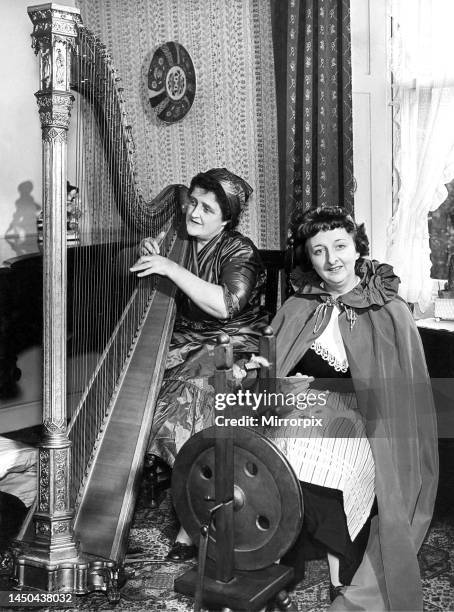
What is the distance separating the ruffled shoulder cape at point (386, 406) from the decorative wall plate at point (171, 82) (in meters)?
2.17

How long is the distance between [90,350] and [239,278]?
24.2 inches

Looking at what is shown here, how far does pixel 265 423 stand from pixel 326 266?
0.57m

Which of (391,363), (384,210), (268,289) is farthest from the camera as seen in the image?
(384,210)

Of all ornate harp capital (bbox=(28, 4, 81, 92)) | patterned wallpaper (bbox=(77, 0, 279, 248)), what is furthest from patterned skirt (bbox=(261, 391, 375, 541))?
patterned wallpaper (bbox=(77, 0, 279, 248))

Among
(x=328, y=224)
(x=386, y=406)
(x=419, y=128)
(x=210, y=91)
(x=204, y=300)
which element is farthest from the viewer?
(x=210, y=91)

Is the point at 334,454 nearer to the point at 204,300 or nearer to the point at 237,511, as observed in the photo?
the point at 237,511

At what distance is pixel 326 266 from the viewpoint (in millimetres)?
2594

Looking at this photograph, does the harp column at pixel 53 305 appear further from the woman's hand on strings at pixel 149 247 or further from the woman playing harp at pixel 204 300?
the woman's hand on strings at pixel 149 247

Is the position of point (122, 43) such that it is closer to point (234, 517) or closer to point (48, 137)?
point (48, 137)

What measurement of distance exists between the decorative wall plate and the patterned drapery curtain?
2.53 ft

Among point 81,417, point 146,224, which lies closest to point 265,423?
point 81,417

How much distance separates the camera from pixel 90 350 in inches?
110

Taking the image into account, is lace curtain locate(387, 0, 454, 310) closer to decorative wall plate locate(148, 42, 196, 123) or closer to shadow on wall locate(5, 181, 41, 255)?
decorative wall plate locate(148, 42, 196, 123)

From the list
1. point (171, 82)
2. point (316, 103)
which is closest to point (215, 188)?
point (316, 103)
